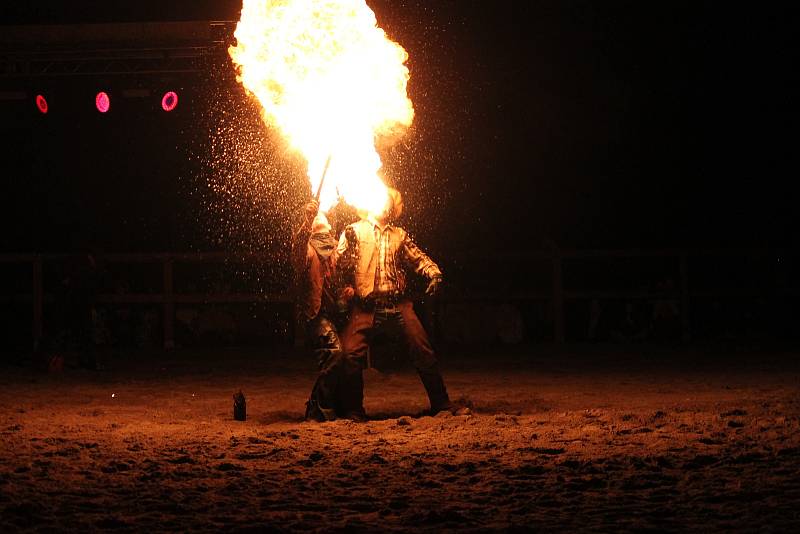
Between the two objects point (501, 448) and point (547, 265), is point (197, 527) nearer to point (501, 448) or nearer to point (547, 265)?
point (501, 448)

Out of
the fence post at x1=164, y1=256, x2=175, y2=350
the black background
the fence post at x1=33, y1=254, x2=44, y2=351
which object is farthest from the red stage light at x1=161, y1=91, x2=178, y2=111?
the black background

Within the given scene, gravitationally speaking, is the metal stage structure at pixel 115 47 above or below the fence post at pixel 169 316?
above

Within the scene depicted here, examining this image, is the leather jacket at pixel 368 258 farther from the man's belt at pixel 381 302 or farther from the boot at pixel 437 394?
the boot at pixel 437 394

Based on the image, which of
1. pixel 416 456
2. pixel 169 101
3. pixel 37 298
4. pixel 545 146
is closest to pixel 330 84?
pixel 416 456

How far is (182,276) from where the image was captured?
19.0 metres

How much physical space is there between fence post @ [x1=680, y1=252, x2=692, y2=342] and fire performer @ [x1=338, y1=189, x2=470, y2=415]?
27.8ft

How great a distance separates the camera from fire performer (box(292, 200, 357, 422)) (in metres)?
8.30

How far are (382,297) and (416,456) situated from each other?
205 cm

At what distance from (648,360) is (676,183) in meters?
7.93

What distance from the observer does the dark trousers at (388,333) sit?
8344 millimetres

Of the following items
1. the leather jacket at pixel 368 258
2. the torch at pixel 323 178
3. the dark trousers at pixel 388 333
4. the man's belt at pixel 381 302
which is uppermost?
the torch at pixel 323 178

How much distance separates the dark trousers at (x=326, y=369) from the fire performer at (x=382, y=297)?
64 mm

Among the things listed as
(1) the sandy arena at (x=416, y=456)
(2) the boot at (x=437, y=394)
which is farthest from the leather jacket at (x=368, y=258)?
(1) the sandy arena at (x=416, y=456)

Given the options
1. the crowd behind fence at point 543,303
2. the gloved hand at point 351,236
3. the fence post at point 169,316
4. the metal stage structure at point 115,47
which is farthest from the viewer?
the fence post at point 169,316
